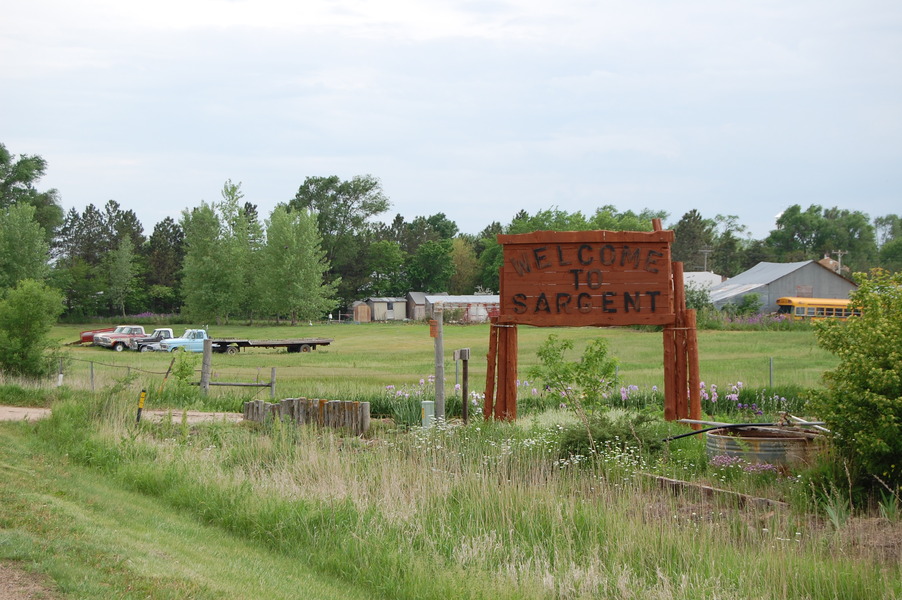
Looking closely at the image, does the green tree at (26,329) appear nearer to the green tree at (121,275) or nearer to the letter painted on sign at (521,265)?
the letter painted on sign at (521,265)

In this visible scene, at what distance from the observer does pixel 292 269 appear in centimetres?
7325

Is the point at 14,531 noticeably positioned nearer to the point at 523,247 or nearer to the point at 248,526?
the point at 248,526

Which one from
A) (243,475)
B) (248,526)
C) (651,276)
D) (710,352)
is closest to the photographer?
(248,526)

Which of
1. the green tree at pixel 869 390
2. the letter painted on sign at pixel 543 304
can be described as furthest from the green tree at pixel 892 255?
the green tree at pixel 869 390

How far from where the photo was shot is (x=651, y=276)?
45.0 feet

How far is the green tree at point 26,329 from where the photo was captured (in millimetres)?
21266

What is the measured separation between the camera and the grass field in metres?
20.8

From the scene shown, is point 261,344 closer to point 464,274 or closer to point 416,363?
point 416,363

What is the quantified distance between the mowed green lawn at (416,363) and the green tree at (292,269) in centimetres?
1978

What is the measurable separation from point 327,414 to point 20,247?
60224mm

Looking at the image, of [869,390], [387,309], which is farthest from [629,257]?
[387,309]

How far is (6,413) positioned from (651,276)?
1229cm

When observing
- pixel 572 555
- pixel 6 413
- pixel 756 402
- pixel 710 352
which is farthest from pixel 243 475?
pixel 710 352

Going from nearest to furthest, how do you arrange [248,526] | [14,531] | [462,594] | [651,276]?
[462,594], [14,531], [248,526], [651,276]
